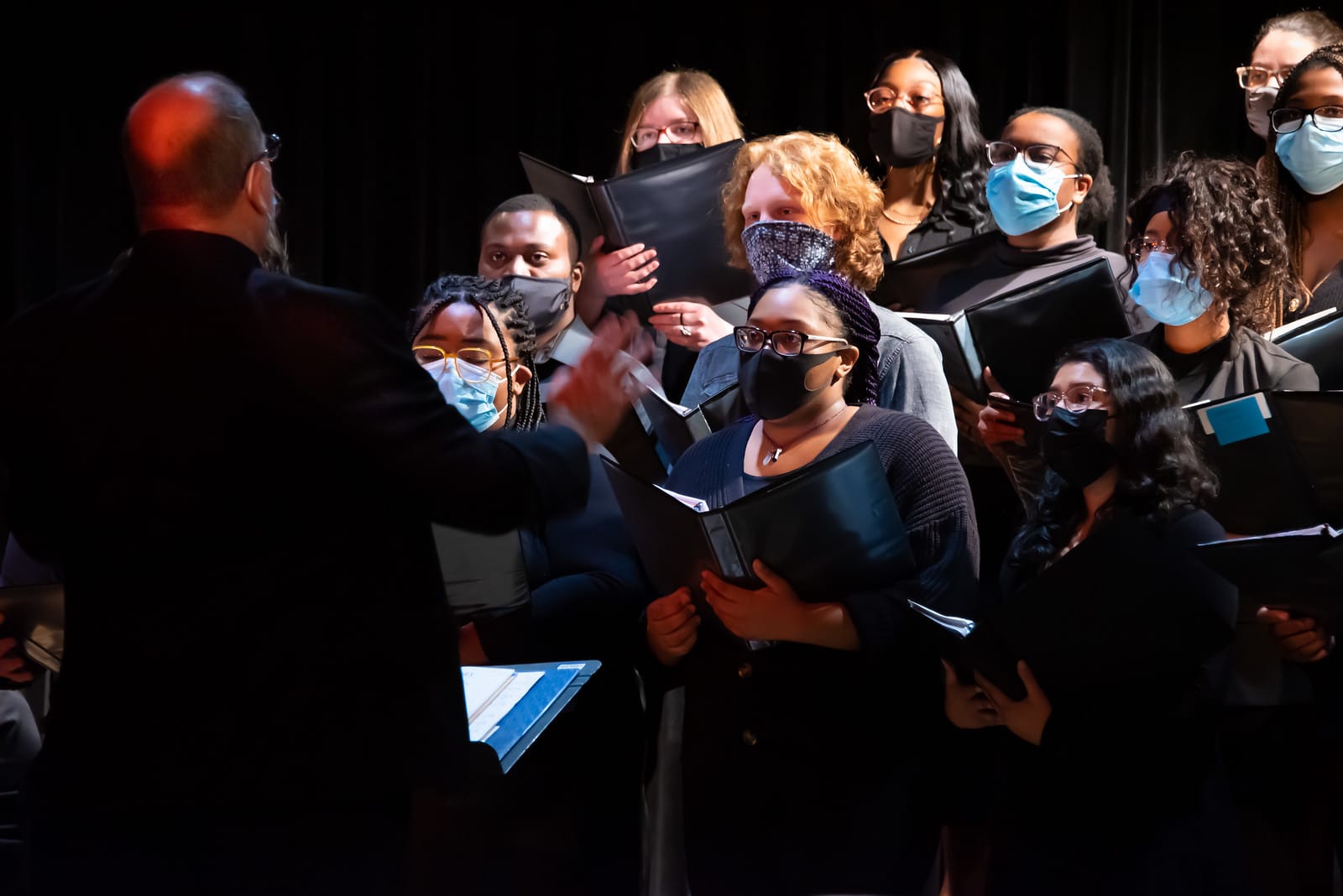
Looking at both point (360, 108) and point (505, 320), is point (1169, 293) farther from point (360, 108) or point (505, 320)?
point (360, 108)

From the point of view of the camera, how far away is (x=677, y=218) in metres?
3.12

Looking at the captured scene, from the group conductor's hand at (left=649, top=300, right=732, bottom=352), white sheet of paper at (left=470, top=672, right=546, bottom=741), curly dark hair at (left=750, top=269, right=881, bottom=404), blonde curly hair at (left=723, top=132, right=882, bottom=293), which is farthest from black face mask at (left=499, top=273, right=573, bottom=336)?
white sheet of paper at (left=470, top=672, right=546, bottom=741)

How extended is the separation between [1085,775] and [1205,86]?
263 cm

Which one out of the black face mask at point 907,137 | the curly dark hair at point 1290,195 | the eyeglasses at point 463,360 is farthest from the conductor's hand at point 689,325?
the curly dark hair at point 1290,195

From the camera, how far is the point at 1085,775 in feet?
7.07

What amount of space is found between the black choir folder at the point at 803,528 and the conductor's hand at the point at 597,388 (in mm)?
337

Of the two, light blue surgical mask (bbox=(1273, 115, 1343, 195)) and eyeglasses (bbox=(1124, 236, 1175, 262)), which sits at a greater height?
light blue surgical mask (bbox=(1273, 115, 1343, 195))

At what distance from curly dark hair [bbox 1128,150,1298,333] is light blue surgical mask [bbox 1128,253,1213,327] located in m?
0.02

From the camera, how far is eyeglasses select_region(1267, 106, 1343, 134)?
290 cm

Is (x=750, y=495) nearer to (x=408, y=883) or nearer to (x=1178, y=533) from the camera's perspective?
(x=1178, y=533)

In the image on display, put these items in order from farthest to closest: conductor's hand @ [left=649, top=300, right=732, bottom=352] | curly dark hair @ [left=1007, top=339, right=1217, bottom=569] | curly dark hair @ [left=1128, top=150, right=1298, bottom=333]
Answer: conductor's hand @ [left=649, top=300, right=732, bottom=352] < curly dark hair @ [left=1128, top=150, right=1298, bottom=333] < curly dark hair @ [left=1007, top=339, right=1217, bottom=569]

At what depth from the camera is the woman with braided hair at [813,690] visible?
2.11 m

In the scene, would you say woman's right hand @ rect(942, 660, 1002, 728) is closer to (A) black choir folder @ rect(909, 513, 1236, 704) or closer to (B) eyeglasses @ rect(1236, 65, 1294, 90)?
(A) black choir folder @ rect(909, 513, 1236, 704)

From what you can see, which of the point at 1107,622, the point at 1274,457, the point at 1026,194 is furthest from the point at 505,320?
the point at 1274,457
